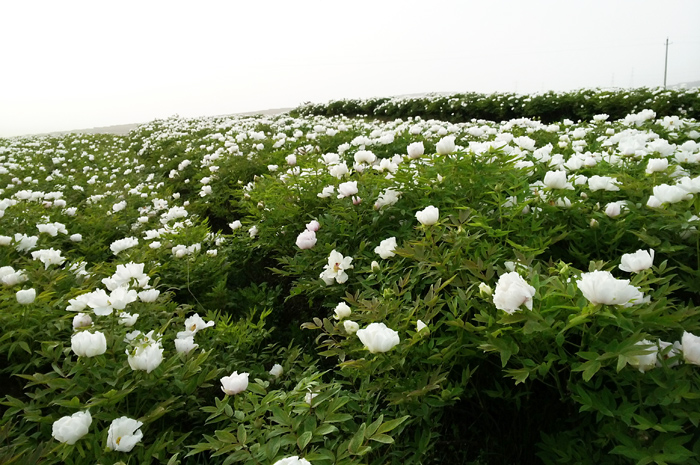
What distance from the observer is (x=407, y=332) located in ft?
4.50

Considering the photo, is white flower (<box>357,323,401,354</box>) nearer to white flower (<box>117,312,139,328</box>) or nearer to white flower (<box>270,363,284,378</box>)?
white flower (<box>270,363,284,378</box>)

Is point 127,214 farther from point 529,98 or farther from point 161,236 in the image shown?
point 529,98

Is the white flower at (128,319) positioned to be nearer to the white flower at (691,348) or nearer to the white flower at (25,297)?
the white flower at (25,297)

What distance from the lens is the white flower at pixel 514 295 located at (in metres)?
1.12

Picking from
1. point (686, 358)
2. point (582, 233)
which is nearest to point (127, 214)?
point (582, 233)

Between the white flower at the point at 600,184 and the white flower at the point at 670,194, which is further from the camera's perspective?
the white flower at the point at 600,184

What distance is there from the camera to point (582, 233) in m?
1.83

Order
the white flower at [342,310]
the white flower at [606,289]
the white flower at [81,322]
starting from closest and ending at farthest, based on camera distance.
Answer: the white flower at [606,289] → the white flower at [342,310] → the white flower at [81,322]

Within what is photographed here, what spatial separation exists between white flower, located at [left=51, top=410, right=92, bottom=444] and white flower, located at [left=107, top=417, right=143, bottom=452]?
0.07m

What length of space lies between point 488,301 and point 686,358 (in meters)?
0.50

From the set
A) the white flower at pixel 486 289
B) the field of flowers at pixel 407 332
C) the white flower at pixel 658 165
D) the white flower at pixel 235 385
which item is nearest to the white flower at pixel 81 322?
the field of flowers at pixel 407 332

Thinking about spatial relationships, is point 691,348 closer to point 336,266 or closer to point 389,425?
point 389,425

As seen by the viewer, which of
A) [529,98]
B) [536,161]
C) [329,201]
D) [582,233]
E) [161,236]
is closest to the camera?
[582,233]

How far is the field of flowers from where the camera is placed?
1160 millimetres
